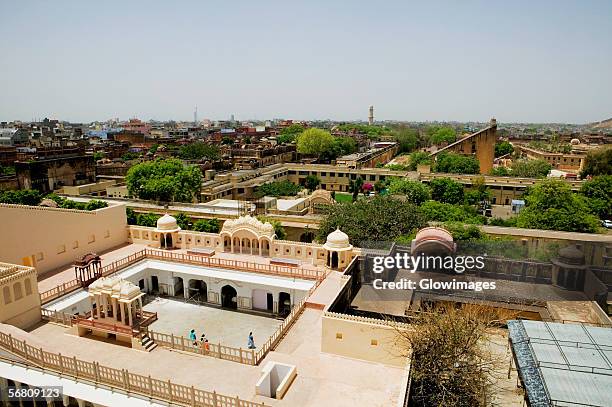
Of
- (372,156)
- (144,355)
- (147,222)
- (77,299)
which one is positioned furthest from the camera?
(372,156)

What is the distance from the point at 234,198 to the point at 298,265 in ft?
87.6

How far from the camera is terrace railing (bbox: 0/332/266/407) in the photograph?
42.3ft

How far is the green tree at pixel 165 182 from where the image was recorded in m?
Result: 41.6

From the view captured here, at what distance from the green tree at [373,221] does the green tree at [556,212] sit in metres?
10.8

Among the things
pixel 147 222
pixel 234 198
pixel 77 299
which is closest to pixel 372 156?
pixel 234 198

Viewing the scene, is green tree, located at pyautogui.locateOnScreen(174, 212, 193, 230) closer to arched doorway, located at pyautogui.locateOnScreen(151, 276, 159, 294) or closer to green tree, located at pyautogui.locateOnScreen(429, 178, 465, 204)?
arched doorway, located at pyautogui.locateOnScreen(151, 276, 159, 294)

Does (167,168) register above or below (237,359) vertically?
above

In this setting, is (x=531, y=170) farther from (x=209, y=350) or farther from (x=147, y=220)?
(x=209, y=350)

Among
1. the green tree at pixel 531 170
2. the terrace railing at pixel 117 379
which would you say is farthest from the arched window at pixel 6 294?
the green tree at pixel 531 170

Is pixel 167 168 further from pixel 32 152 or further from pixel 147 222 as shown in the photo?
pixel 32 152

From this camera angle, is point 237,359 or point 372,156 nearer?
point 237,359

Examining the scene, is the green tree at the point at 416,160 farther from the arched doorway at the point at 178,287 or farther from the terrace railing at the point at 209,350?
the terrace railing at the point at 209,350

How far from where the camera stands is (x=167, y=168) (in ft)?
144

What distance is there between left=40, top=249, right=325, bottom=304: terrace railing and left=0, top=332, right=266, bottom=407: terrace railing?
5.88 m
